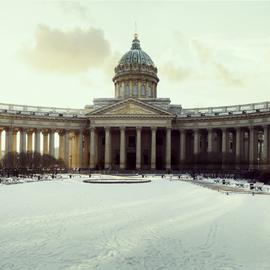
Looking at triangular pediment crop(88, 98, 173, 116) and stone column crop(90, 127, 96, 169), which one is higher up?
triangular pediment crop(88, 98, 173, 116)

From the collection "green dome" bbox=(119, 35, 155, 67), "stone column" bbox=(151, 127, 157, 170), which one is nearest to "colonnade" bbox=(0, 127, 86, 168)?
"stone column" bbox=(151, 127, 157, 170)

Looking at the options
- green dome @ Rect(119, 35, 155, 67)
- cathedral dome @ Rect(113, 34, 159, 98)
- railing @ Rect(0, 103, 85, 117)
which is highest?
green dome @ Rect(119, 35, 155, 67)

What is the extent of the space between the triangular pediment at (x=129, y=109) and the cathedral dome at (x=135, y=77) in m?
16.9

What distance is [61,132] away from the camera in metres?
99.8

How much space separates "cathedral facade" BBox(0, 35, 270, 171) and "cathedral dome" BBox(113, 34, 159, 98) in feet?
22.6

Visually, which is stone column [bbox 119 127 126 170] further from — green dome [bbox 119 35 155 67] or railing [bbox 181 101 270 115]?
green dome [bbox 119 35 155 67]

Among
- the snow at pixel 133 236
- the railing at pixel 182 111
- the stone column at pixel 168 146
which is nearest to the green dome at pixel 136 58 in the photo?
the railing at pixel 182 111

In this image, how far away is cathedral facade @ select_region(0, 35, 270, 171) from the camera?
85.6m

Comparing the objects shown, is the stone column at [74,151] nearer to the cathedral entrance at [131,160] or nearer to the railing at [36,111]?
the railing at [36,111]

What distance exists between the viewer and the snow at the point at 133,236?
13.3m

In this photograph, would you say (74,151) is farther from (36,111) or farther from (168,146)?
(168,146)

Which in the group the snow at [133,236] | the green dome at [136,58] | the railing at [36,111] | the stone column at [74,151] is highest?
the green dome at [136,58]

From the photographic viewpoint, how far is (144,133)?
102938 mm

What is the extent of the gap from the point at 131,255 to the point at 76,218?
26.4 ft
